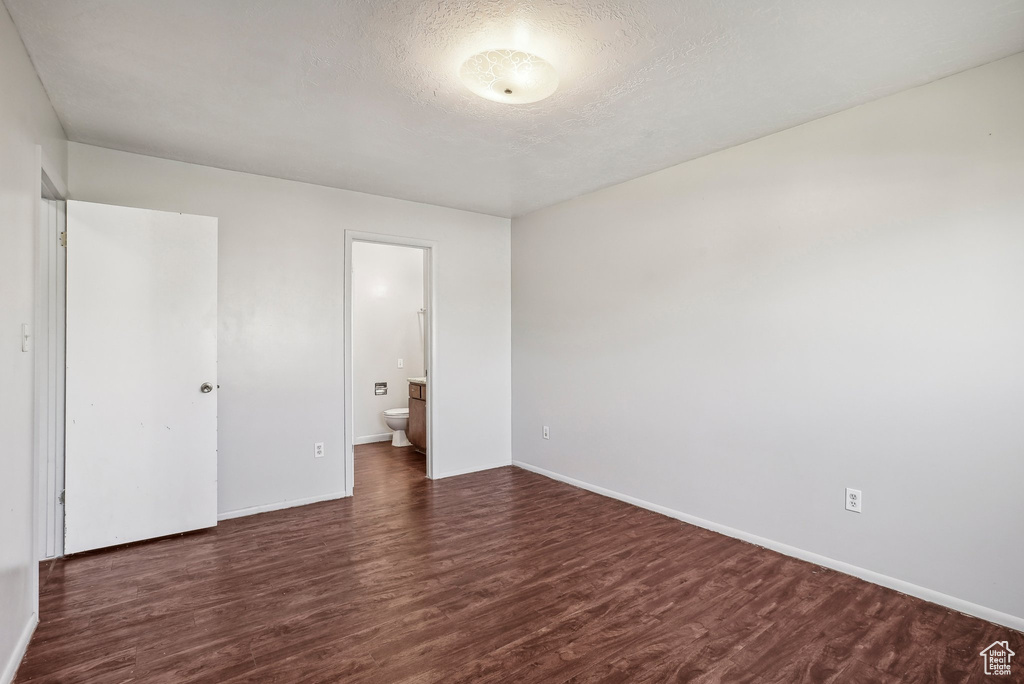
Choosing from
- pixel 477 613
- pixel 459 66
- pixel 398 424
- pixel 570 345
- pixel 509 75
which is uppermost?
pixel 459 66

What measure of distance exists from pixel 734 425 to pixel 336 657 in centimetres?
254

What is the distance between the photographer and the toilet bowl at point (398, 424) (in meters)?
5.85

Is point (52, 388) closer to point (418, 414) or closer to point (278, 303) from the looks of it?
point (278, 303)

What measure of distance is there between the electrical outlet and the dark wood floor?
372 millimetres

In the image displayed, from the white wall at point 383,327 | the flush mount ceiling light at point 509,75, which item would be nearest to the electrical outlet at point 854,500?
the flush mount ceiling light at point 509,75

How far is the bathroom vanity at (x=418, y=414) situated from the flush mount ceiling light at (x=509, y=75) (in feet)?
11.0

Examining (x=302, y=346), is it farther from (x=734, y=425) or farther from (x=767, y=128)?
(x=767, y=128)

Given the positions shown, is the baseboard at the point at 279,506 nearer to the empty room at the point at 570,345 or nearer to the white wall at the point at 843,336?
the empty room at the point at 570,345

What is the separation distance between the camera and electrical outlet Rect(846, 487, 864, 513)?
262 centimetres

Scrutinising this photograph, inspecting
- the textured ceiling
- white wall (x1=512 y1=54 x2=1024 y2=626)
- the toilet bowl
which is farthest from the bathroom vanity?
the textured ceiling

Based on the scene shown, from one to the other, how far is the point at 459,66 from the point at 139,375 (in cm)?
267

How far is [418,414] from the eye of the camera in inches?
210

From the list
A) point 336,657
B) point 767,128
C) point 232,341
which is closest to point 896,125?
point 767,128

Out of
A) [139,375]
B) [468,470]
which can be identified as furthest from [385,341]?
[139,375]
